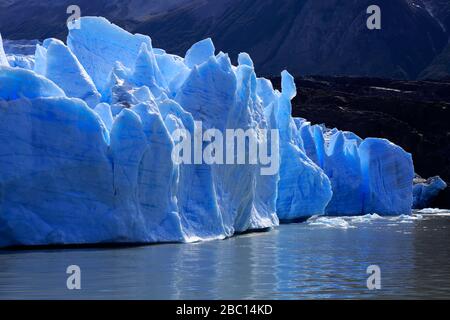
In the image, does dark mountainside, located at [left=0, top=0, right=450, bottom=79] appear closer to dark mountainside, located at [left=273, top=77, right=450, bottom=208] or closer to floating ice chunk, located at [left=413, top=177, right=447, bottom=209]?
dark mountainside, located at [left=273, top=77, right=450, bottom=208]

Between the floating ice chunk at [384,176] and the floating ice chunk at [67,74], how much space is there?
16043 mm

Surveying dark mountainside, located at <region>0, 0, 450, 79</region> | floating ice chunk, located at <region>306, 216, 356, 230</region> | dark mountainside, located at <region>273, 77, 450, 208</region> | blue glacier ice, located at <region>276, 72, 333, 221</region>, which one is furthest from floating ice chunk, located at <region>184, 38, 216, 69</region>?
dark mountainside, located at <region>0, 0, 450, 79</region>

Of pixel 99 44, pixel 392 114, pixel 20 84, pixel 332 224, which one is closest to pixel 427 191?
pixel 392 114

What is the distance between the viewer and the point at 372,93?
226ft

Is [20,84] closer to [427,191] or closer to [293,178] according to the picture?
[293,178]

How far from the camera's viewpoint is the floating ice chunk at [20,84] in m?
16.2

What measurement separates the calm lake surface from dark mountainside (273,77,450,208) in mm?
35949

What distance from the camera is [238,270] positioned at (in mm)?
13961

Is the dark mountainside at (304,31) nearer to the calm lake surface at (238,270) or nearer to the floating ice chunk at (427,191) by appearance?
the floating ice chunk at (427,191)

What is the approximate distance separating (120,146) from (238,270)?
4361mm

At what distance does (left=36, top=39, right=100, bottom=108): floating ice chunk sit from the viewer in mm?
19406

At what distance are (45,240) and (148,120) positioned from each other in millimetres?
3165

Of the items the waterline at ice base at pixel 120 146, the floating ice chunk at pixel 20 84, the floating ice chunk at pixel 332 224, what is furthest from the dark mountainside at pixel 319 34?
the floating ice chunk at pixel 20 84
